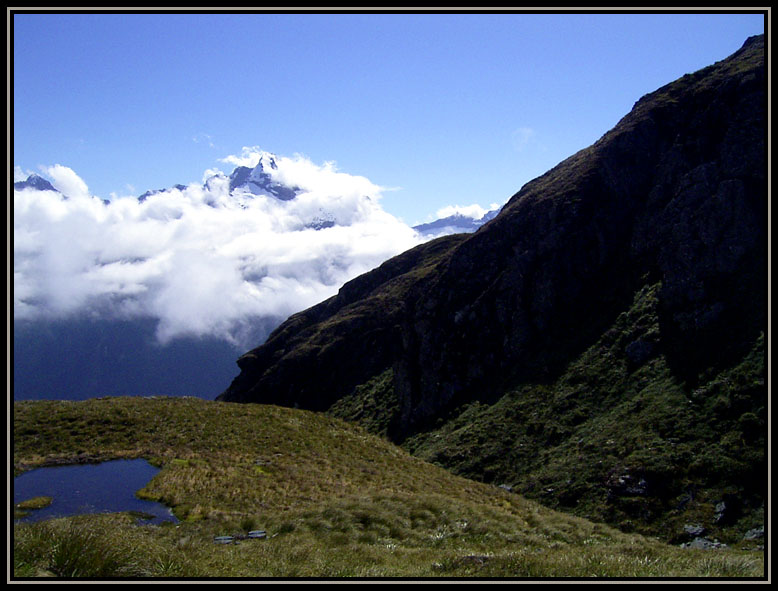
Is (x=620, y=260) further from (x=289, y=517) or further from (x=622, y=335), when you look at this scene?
(x=289, y=517)

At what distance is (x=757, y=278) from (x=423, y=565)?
144 ft

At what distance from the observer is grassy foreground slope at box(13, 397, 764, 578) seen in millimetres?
10359

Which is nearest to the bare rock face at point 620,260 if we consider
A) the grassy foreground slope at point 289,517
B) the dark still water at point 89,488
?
the grassy foreground slope at point 289,517

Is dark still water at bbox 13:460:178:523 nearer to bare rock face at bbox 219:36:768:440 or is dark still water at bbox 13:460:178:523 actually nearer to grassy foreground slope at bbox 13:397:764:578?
grassy foreground slope at bbox 13:397:764:578

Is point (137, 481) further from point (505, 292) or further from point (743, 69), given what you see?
point (743, 69)

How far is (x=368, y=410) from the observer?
7662cm

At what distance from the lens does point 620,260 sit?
2329 inches

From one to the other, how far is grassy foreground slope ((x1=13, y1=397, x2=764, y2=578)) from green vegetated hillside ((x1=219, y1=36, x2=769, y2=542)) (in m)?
9.36

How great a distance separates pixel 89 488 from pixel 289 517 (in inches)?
378

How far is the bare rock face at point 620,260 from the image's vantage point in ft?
146

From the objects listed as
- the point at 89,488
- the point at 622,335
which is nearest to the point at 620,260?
the point at 622,335

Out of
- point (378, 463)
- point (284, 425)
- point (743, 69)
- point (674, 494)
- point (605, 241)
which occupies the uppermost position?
point (743, 69)

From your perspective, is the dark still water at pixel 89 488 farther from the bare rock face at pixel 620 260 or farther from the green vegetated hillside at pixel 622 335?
the bare rock face at pixel 620 260

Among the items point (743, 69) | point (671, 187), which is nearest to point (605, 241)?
point (671, 187)
